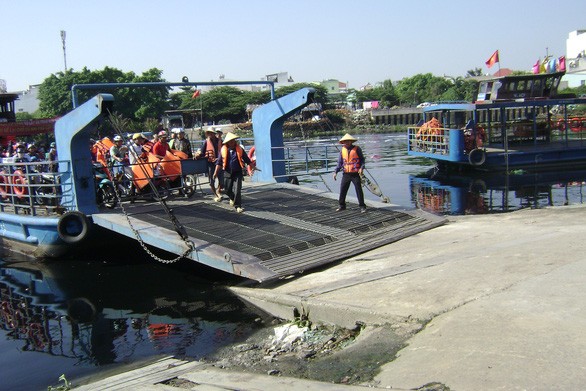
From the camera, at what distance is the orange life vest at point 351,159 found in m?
11.3

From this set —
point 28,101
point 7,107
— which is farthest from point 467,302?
point 28,101

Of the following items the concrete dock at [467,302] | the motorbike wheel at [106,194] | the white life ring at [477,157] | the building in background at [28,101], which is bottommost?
the concrete dock at [467,302]

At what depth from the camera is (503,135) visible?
28.0 metres

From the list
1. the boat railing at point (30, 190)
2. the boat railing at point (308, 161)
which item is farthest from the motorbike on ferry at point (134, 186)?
the boat railing at point (308, 161)

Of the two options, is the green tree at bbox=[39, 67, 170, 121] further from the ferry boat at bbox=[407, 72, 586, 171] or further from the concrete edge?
the concrete edge

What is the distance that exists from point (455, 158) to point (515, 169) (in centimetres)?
278

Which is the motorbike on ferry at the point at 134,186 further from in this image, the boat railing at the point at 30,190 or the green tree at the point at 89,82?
the green tree at the point at 89,82

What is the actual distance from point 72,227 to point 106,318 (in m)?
3.18

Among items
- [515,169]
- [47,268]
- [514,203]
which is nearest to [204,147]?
[47,268]

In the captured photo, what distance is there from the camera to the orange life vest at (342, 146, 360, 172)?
37.0 ft

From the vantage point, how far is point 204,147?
44.2 ft

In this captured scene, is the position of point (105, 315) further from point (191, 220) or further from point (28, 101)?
point (28, 101)

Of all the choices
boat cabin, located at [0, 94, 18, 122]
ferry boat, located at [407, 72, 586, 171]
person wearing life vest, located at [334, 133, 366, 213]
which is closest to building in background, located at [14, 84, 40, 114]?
boat cabin, located at [0, 94, 18, 122]

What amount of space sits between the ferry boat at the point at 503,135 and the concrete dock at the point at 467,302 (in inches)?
633
